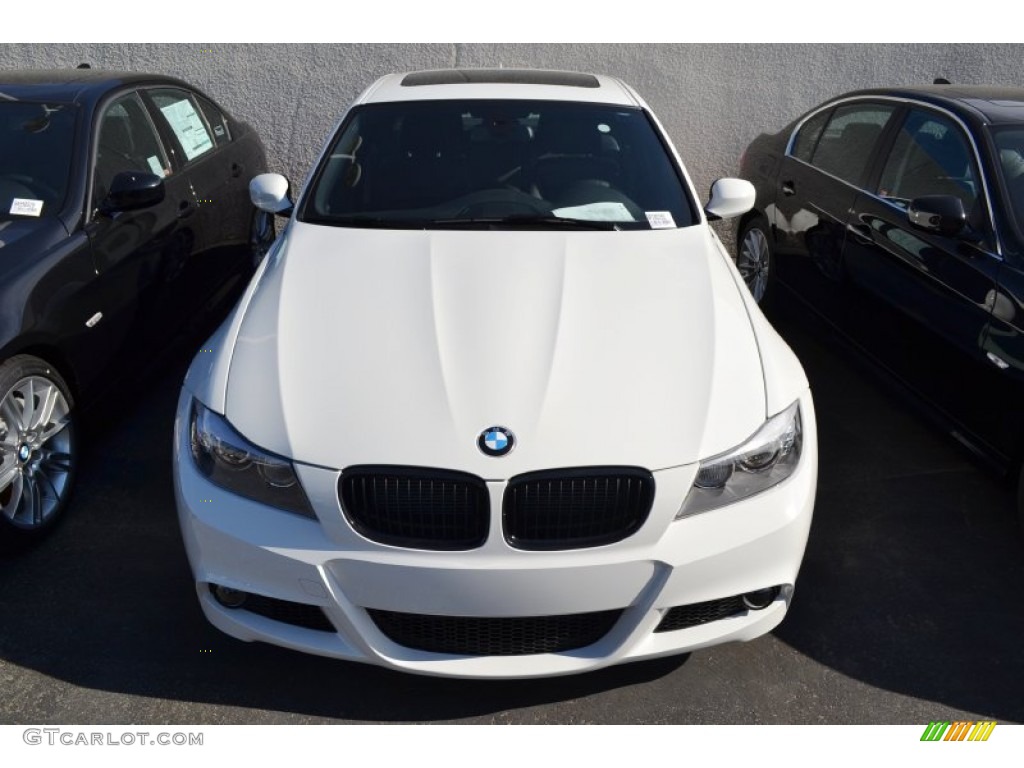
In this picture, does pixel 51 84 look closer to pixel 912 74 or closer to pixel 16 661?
pixel 16 661

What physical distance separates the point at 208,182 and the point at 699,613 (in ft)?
12.2

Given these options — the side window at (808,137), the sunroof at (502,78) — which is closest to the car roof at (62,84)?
the sunroof at (502,78)

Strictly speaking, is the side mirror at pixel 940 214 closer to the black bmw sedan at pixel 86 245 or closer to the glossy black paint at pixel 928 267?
the glossy black paint at pixel 928 267

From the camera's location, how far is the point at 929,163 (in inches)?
177

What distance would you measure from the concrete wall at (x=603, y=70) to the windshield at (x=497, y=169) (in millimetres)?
3272

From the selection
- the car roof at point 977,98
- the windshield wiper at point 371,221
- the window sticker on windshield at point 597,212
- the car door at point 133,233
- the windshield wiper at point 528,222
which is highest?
the car roof at point 977,98

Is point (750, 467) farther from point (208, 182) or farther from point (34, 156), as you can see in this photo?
point (208, 182)

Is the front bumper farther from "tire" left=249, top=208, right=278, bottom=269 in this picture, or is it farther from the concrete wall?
the concrete wall

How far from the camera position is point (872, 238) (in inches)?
182

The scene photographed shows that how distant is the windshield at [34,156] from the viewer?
3963 mm

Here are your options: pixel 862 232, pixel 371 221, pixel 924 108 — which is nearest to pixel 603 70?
pixel 924 108

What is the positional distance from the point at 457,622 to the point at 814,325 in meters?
3.23

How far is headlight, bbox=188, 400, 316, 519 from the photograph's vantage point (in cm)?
265

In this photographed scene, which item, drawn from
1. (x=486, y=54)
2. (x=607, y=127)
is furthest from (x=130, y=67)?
(x=607, y=127)
